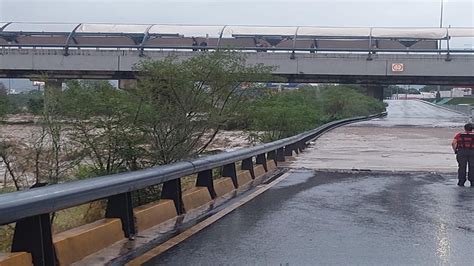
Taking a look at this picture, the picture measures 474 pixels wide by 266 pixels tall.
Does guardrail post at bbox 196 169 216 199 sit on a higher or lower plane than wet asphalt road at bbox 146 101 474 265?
higher

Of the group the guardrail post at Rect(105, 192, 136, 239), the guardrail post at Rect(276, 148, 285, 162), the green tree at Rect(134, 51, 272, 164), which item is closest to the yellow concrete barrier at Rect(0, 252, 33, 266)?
the guardrail post at Rect(105, 192, 136, 239)

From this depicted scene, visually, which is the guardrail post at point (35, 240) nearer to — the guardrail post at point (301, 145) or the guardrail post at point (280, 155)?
the guardrail post at point (280, 155)

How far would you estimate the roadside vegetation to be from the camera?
12.1 meters

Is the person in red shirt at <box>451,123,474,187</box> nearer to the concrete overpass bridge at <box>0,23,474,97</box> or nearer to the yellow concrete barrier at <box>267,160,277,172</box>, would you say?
the yellow concrete barrier at <box>267,160,277,172</box>

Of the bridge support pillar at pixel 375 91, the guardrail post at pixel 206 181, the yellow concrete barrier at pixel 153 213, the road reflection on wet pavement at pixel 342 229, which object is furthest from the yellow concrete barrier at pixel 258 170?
the bridge support pillar at pixel 375 91

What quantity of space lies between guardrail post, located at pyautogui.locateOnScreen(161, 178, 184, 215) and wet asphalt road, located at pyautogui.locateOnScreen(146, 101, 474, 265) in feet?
2.45

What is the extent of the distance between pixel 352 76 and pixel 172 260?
2259 inches

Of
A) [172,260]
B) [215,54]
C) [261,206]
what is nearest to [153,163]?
[261,206]

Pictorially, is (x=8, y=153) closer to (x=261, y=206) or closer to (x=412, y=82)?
(x=261, y=206)

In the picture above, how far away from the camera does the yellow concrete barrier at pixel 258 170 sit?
17.7 metres

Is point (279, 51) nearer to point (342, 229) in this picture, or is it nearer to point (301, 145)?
point (301, 145)

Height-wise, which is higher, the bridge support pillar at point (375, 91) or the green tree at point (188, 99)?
the green tree at point (188, 99)

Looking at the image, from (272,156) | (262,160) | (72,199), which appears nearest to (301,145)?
(272,156)

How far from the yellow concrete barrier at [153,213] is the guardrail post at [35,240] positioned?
8.56 ft
